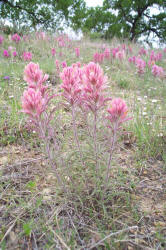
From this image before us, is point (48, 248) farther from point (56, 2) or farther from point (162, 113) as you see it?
point (56, 2)

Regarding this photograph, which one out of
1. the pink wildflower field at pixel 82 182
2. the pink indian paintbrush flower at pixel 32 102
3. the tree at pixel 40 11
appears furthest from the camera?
the tree at pixel 40 11

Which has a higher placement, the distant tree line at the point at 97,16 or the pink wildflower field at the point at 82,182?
the distant tree line at the point at 97,16

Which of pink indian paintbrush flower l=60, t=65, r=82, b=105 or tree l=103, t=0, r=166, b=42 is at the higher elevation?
tree l=103, t=0, r=166, b=42

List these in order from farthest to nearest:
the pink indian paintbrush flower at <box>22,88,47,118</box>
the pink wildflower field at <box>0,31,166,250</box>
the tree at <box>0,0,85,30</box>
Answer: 1. the tree at <box>0,0,85,30</box>
2. the pink wildflower field at <box>0,31,166,250</box>
3. the pink indian paintbrush flower at <box>22,88,47,118</box>

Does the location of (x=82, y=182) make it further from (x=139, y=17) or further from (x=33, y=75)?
(x=139, y=17)

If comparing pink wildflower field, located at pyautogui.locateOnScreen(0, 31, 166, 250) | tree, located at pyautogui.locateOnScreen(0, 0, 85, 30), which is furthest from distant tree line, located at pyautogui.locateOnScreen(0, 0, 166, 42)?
pink wildflower field, located at pyautogui.locateOnScreen(0, 31, 166, 250)

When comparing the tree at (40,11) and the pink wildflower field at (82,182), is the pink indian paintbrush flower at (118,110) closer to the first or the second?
the pink wildflower field at (82,182)

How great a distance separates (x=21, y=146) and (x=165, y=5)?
2190 centimetres

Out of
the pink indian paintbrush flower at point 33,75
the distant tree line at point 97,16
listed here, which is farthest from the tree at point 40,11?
the pink indian paintbrush flower at point 33,75

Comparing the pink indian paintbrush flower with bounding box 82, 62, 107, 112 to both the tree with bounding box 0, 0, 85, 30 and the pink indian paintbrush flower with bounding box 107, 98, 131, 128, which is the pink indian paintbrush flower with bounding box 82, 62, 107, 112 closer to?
the pink indian paintbrush flower with bounding box 107, 98, 131, 128

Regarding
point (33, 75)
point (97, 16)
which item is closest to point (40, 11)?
point (97, 16)

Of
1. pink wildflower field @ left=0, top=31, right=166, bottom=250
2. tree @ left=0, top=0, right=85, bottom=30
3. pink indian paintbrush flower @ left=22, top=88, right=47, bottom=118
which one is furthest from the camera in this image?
tree @ left=0, top=0, right=85, bottom=30

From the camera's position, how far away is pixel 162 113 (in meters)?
2.74

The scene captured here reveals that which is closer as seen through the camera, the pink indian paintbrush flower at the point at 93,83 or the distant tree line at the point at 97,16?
the pink indian paintbrush flower at the point at 93,83
